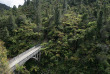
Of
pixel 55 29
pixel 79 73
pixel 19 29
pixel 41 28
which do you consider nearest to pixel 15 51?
pixel 19 29

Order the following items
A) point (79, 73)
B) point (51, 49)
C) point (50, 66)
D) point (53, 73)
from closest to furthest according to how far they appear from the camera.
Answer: point (79, 73)
point (53, 73)
point (50, 66)
point (51, 49)

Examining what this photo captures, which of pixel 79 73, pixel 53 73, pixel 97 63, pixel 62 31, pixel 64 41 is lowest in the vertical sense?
pixel 53 73

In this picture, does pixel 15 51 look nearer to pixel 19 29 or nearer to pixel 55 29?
pixel 19 29

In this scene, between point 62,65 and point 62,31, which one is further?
point 62,31

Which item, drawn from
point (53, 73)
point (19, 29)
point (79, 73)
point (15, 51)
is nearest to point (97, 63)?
point (79, 73)

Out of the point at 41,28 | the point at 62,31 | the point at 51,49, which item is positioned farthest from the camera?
the point at 41,28

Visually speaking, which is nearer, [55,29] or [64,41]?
[64,41]

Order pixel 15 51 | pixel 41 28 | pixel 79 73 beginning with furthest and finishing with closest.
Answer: pixel 41 28 < pixel 15 51 < pixel 79 73

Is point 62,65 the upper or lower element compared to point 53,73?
upper

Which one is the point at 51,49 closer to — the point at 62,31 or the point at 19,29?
the point at 62,31
